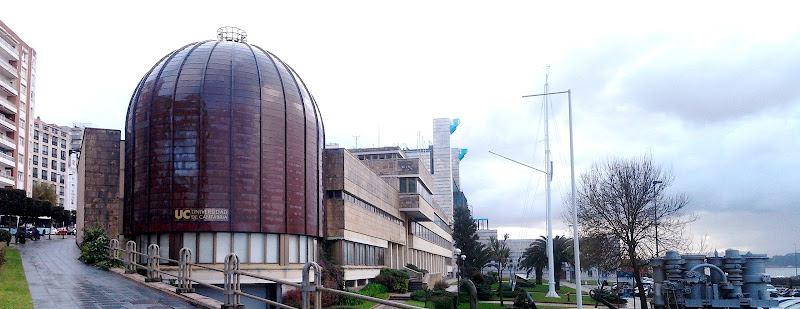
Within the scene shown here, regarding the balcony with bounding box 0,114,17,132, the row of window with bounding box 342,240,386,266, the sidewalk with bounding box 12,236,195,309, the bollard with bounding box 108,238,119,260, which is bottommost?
the row of window with bounding box 342,240,386,266

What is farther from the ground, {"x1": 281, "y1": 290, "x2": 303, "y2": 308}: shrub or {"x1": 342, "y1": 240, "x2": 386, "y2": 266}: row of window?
{"x1": 342, "y1": 240, "x2": 386, "y2": 266}: row of window

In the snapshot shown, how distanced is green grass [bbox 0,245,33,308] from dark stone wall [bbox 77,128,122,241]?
394 inches

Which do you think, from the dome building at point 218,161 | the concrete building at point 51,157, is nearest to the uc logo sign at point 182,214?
the dome building at point 218,161

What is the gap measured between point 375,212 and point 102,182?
63.7ft

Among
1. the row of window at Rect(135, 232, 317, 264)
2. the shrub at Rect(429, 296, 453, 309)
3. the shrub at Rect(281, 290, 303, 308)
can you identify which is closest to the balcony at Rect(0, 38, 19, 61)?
the row of window at Rect(135, 232, 317, 264)

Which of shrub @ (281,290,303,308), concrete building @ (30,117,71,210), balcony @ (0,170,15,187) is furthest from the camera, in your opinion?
concrete building @ (30,117,71,210)

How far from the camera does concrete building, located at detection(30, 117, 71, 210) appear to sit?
98312mm

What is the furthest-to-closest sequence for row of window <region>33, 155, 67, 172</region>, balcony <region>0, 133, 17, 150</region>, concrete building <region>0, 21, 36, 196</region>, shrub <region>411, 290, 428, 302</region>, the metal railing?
row of window <region>33, 155, 67, 172</region> < concrete building <region>0, 21, 36, 196</region> < balcony <region>0, 133, 17, 150</region> < shrub <region>411, 290, 428, 302</region> < the metal railing

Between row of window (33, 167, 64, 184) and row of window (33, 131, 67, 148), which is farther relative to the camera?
row of window (33, 131, 67, 148)

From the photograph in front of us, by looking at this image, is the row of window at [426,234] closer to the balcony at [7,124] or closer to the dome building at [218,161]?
the dome building at [218,161]

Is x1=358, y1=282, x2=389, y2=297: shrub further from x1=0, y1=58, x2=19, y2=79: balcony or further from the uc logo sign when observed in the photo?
x1=0, y1=58, x2=19, y2=79: balcony

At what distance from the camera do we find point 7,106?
69062 millimetres

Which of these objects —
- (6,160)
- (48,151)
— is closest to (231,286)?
(6,160)

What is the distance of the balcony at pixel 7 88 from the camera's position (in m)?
68.1
